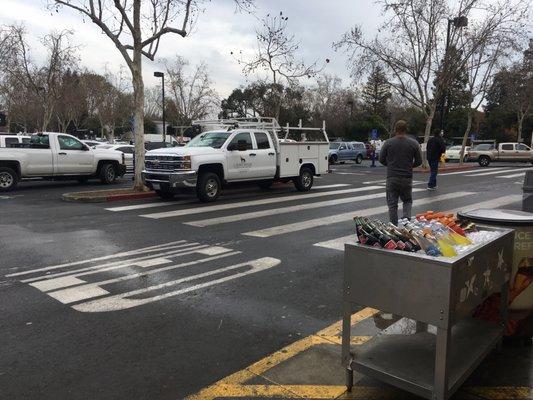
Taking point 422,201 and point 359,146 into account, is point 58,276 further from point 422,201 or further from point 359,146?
point 359,146

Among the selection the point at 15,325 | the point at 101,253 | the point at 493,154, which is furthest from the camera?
the point at 493,154

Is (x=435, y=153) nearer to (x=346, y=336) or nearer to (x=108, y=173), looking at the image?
(x=108, y=173)

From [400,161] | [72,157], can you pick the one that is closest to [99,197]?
[72,157]

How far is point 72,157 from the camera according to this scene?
16.5 metres

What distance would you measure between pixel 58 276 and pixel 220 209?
582cm

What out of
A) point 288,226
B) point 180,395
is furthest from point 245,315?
point 288,226

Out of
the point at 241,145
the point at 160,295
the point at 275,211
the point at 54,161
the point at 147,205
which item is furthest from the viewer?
the point at 54,161

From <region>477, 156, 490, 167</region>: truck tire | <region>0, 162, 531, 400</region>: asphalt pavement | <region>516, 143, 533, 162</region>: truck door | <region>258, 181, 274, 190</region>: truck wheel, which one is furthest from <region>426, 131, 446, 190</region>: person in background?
<region>516, 143, 533, 162</region>: truck door

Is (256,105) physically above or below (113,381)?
above

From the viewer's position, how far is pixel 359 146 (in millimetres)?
36344

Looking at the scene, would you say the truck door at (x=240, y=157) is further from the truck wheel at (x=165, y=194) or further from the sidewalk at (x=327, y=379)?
the sidewalk at (x=327, y=379)

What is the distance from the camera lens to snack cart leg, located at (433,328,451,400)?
2.89 m

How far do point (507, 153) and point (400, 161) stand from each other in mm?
31777

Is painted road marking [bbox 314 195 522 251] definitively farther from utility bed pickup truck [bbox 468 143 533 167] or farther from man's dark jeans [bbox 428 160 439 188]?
utility bed pickup truck [bbox 468 143 533 167]
